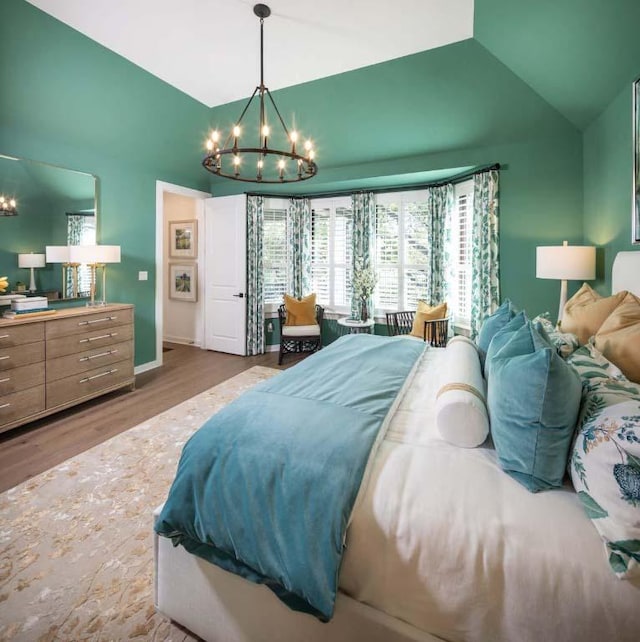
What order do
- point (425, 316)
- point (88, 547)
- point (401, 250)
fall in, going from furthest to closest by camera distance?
point (401, 250), point (425, 316), point (88, 547)

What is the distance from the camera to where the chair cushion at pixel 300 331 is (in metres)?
5.45

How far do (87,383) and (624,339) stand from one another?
163 inches

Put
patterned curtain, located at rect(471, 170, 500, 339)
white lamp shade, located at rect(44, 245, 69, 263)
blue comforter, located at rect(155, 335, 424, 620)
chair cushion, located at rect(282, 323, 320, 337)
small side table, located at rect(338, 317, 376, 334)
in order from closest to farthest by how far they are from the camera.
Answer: blue comforter, located at rect(155, 335, 424, 620) < white lamp shade, located at rect(44, 245, 69, 263) < patterned curtain, located at rect(471, 170, 500, 339) < small side table, located at rect(338, 317, 376, 334) < chair cushion, located at rect(282, 323, 320, 337)

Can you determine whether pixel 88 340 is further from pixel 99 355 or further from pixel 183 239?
pixel 183 239

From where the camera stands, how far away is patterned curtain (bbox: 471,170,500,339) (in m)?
4.18

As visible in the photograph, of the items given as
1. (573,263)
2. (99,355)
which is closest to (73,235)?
(99,355)

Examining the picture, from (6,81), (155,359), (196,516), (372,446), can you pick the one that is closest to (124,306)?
(155,359)

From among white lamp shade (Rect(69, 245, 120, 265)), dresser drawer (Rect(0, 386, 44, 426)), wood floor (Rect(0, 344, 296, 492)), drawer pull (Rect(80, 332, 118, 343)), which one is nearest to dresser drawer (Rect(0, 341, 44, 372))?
dresser drawer (Rect(0, 386, 44, 426))

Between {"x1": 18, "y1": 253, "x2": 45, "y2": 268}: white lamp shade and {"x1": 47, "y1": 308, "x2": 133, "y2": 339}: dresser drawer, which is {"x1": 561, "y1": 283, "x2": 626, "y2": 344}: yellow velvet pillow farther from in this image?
{"x1": 18, "y1": 253, "x2": 45, "y2": 268}: white lamp shade

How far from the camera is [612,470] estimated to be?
97 centimetres

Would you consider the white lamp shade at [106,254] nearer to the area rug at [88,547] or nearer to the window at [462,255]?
the area rug at [88,547]

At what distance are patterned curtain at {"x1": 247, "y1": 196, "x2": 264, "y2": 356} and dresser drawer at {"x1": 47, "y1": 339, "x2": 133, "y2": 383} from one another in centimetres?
200

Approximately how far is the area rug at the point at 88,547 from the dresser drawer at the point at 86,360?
0.90 meters

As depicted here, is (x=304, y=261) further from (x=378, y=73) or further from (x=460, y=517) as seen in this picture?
(x=460, y=517)
